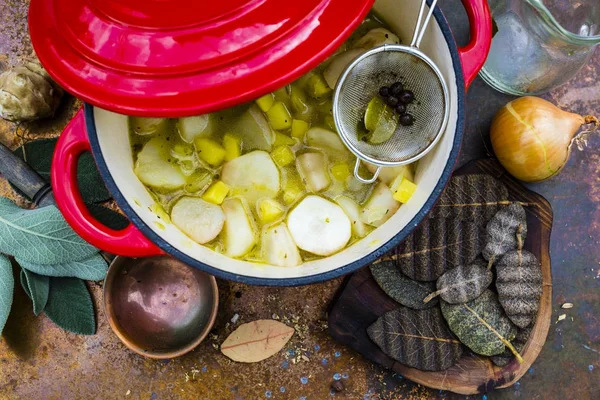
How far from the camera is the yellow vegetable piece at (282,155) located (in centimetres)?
118

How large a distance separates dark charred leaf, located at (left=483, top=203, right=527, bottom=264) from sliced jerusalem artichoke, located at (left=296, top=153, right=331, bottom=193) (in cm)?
41

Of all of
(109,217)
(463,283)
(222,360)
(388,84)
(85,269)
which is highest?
(388,84)

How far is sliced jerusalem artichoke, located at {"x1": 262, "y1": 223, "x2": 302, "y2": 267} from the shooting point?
117 cm

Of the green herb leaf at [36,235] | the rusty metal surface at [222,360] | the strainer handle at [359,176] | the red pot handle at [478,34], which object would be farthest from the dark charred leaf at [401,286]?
the green herb leaf at [36,235]

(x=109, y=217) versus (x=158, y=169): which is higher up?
(x=158, y=169)

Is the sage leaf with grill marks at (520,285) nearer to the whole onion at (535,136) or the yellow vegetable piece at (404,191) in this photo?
the whole onion at (535,136)

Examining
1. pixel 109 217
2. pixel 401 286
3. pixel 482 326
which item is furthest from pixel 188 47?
pixel 482 326

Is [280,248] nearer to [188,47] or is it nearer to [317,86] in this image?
[317,86]

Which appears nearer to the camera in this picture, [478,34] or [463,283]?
[478,34]

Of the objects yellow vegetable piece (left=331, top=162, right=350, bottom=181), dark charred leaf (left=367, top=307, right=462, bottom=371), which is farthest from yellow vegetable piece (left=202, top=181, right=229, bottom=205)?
dark charred leaf (left=367, top=307, right=462, bottom=371)

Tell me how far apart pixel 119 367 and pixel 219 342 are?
0.84 feet

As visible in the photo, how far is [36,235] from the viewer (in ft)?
4.09

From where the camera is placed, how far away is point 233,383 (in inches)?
53.4

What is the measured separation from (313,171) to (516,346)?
637 millimetres
